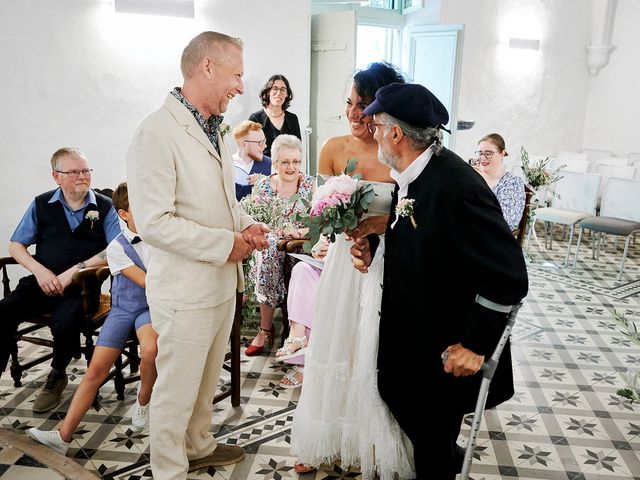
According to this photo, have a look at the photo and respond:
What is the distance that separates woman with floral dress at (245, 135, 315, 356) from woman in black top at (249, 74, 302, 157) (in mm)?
1578

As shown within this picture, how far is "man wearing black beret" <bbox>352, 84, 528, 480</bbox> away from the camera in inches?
79.4

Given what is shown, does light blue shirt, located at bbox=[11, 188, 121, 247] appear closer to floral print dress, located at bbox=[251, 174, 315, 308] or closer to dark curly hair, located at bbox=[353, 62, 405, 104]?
floral print dress, located at bbox=[251, 174, 315, 308]

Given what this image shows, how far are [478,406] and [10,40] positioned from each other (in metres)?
4.96

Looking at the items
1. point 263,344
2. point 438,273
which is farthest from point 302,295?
point 438,273

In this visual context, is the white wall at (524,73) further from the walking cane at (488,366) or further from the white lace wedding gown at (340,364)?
the walking cane at (488,366)

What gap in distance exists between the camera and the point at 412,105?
2.11m

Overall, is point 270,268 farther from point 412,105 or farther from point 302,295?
point 412,105

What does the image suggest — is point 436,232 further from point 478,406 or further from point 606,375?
point 606,375

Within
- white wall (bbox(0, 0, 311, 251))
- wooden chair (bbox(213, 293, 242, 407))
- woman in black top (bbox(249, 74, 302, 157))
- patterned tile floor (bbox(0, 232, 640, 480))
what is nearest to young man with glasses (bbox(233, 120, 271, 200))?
woman in black top (bbox(249, 74, 302, 157))

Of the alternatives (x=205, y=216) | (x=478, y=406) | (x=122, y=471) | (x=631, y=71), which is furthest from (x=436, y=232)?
(x=631, y=71)

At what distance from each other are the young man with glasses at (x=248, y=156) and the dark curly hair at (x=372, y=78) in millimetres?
2460

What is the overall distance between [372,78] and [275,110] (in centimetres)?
336

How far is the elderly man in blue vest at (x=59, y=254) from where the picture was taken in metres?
3.46

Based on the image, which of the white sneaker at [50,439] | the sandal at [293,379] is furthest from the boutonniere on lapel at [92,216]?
the sandal at [293,379]
